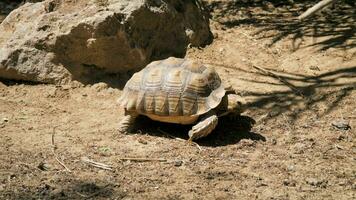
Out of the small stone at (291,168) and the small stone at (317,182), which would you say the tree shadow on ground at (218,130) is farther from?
the small stone at (317,182)

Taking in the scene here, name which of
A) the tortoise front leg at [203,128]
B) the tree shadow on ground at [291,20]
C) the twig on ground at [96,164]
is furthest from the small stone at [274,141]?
the tree shadow on ground at [291,20]

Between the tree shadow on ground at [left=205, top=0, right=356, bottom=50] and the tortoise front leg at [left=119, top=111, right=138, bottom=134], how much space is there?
8.59 ft

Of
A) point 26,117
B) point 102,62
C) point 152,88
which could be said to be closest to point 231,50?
point 102,62

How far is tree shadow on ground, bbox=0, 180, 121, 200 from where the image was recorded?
12.9ft

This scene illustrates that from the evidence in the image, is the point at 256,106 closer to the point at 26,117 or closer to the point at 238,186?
the point at 238,186

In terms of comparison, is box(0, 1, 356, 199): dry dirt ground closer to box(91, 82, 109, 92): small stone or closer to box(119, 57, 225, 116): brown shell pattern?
box(91, 82, 109, 92): small stone

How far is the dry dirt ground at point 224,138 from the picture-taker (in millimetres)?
4148

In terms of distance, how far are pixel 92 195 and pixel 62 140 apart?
108 centimetres

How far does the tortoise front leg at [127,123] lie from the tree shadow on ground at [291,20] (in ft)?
8.59

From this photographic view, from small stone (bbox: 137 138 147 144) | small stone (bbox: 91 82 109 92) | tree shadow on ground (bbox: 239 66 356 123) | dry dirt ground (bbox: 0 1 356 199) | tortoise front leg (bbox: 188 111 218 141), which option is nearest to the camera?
dry dirt ground (bbox: 0 1 356 199)

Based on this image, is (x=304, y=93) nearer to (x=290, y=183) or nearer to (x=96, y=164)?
(x=290, y=183)

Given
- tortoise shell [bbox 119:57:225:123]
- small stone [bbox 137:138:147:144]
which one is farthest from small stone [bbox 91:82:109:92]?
small stone [bbox 137:138:147:144]

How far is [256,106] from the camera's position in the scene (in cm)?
555

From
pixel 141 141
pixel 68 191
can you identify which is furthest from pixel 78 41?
pixel 68 191
